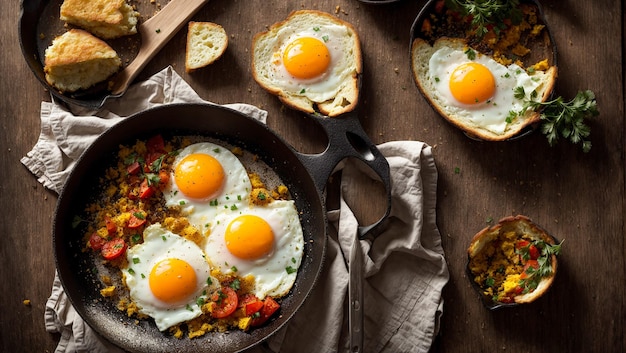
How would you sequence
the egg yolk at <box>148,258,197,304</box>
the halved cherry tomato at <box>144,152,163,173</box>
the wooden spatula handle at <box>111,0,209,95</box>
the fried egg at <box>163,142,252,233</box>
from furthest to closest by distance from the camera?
the wooden spatula handle at <box>111,0,209,95</box>, the halved cherry tomato at <box>144,152,163,173</box>, the fried egg at <box>163,142,252,233</box>, the egg yolk at <box>148,258,197,304</box>

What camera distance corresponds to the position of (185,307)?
412 cm

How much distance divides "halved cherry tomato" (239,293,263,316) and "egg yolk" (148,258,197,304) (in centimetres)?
32

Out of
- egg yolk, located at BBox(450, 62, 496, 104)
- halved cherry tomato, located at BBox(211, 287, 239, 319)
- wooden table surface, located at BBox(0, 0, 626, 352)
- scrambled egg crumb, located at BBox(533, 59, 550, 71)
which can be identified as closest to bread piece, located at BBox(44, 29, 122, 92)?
wooden table surface, located at BBox(0, 0, 626, 352)

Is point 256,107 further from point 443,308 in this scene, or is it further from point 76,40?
point 443,308

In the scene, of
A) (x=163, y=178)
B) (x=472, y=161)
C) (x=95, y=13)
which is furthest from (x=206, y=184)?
(x=472, y=161)

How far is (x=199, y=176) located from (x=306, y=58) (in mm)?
1032

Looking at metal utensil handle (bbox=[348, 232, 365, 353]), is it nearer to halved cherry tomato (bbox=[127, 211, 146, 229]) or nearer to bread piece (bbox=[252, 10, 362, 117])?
bread piece (bbox=[252, 10, 362, 117])

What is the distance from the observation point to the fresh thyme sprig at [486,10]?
418 cm

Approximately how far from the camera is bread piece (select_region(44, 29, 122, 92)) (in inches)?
162

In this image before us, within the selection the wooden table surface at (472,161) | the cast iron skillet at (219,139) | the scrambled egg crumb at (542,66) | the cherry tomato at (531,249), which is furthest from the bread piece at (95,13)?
the cherry tomato at (531,249)

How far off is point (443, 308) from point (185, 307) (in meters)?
1.69

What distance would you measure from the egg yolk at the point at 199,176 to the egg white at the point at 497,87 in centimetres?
153

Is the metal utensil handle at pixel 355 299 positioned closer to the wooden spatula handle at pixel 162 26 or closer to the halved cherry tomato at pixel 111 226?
the halved cherry tomato at pixel 111 226

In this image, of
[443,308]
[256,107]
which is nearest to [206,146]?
[256,107]
